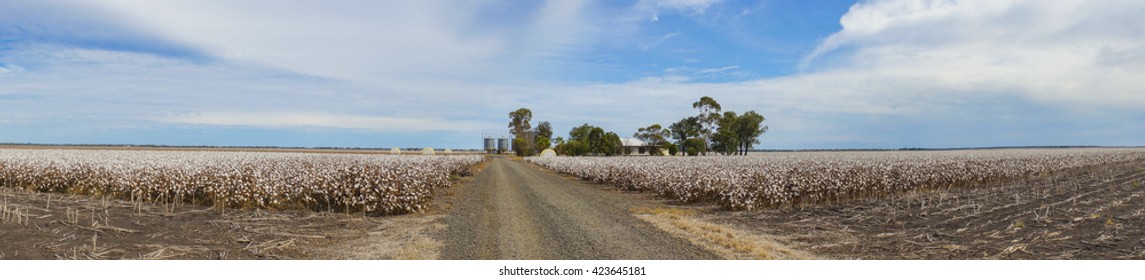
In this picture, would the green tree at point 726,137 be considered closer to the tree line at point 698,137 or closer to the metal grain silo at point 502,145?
the tree line at point 698,137

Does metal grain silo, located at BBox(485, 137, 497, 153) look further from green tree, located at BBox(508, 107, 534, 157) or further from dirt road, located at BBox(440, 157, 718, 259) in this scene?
dirt road, located at BBox(440, 157, 718, 259)

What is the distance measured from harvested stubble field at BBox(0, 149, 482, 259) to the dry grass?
5.00m

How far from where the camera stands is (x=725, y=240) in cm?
1057

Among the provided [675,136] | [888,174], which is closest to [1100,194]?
[888,174]

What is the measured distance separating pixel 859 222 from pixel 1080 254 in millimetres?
4480

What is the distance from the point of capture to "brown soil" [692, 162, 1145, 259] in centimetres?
952

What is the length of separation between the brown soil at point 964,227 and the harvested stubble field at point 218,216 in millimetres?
7774

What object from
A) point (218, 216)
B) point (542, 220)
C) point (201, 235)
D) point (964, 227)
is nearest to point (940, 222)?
point (964, 227)

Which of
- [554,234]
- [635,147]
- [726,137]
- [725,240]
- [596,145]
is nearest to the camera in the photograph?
[725,240]

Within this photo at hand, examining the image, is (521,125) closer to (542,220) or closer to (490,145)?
(490,145)

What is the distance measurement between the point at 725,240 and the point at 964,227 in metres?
5.43

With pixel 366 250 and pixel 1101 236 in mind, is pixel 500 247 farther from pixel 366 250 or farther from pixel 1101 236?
pixel 1101 236

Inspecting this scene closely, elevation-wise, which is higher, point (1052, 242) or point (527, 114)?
point (527, 114)
